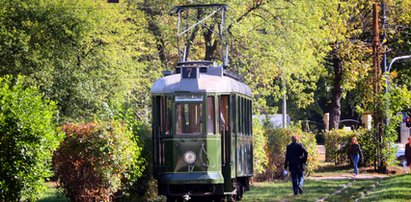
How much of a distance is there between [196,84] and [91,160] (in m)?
3.21

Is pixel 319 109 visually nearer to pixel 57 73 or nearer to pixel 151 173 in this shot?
pixel 57 73

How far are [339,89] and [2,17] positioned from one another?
80.0 ft

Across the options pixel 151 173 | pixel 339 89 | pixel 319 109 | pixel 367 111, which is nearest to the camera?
pixel 151 173

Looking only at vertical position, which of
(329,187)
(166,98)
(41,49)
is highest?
(41,49)

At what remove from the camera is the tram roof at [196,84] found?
23.3 metres

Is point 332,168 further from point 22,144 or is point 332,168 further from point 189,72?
point 22,144

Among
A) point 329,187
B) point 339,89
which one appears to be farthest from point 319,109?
point 329,187

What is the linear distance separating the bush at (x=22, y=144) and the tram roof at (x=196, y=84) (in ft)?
14.8

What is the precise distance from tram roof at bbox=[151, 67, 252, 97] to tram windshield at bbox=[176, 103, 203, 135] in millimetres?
375

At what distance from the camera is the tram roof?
2331 centimetres

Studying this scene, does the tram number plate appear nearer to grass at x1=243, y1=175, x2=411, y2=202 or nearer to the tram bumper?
the tram bumper

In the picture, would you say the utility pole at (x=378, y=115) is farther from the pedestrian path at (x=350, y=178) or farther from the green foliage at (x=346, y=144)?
the pedestrian path at (x=350, y=178)

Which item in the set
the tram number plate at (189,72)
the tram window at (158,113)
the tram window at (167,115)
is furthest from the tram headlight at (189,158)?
the tram number plate at (189,72)

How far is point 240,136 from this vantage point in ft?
80.9
